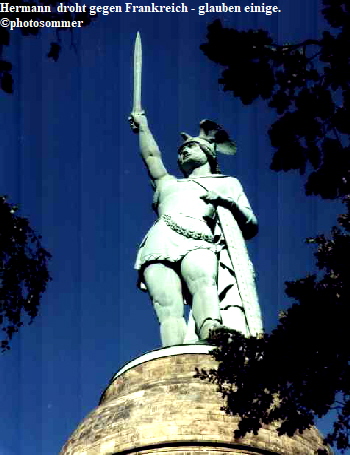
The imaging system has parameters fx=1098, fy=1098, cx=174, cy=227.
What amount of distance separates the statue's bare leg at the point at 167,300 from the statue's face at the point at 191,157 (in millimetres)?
2267

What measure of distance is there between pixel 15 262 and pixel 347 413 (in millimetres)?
3151

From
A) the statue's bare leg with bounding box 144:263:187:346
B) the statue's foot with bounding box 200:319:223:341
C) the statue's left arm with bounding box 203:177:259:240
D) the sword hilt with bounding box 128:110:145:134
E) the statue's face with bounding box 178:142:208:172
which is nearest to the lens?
the statue's foot with bounding box 200:319:223:341

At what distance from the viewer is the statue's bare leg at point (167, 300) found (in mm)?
14328

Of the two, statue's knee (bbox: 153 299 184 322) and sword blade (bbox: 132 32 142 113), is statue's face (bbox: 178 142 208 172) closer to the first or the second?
sword blade (bbox: 132 32 142 113)

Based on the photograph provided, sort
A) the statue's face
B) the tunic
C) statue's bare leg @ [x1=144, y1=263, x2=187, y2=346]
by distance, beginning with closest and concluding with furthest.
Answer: statue's bare leg @ [x1=144, y1=263, x2=187, y2=346] → the tunic → the statue's face

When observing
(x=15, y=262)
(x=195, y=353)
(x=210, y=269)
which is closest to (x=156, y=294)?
(x=210, y=269)

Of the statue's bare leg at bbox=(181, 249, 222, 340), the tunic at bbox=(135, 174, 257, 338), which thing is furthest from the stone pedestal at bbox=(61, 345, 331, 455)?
the tunic at bbox=(135, 174, 257, 338)

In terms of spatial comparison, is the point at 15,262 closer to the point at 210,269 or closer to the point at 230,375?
the point at 230,375

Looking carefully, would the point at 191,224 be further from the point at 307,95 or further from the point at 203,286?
the point at 307,95

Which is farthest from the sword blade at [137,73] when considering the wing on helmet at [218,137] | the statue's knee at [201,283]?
the statue's knee at [201,283]

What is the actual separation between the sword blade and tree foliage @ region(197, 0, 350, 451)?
30.8 ft

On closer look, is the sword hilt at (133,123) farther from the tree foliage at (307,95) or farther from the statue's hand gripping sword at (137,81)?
the tree foliage at (307,95)

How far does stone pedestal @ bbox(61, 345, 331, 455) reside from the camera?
11.4 m

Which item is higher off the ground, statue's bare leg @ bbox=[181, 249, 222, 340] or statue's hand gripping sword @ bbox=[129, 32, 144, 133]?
statue's hand gripping sword @ bbox=[129, 32, 144, 133]
